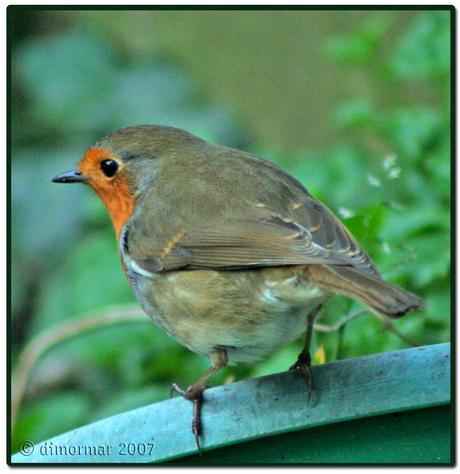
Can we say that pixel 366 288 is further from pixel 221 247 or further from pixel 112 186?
pixel 112 186

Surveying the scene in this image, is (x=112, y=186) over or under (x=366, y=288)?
over

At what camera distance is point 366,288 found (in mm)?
1510

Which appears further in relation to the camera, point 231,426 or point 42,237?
point 42,237

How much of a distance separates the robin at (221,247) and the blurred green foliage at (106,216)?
23 cm

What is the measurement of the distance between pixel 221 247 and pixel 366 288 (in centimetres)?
50

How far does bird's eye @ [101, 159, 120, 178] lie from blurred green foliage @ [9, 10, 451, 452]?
65 cm

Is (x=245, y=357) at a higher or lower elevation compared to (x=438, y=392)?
higher

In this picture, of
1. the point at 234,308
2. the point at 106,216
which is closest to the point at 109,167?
the point at 234,308

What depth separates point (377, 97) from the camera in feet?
10.9

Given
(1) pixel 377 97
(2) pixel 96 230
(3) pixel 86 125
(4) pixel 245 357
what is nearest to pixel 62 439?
(4) pixel 245 357

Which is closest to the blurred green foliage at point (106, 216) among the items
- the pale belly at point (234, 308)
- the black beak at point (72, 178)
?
the pale belly at point (234, 308)

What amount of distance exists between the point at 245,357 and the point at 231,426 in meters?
0.32

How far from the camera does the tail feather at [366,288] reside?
1.38m

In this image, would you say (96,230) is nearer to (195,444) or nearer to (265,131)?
(265,131)
